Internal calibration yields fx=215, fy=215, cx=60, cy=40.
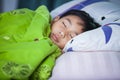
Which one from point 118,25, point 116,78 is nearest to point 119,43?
point 118,25

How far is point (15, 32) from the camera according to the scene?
1.20 metres

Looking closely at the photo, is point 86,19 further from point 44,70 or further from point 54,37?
point 44,70

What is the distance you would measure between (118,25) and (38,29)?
0.45 metres

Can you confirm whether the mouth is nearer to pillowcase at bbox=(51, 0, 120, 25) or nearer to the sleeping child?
the sleeping child

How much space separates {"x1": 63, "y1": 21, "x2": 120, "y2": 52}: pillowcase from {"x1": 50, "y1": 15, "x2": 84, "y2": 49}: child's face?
0.11 meters

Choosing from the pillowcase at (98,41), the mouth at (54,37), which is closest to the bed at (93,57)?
the pillowcase at (98,41)

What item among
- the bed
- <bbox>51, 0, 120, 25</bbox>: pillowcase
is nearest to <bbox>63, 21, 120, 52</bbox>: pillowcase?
the bed

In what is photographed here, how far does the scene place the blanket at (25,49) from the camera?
0.87m

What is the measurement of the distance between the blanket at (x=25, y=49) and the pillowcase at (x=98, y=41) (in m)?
0.11

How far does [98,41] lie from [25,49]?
1.27ft

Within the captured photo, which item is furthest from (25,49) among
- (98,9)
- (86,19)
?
(98,9)

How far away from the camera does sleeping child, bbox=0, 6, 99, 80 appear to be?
2.88 ft

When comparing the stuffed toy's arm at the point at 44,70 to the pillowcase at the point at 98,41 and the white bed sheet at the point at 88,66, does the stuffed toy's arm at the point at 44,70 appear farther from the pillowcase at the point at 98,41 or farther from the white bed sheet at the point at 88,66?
the pillowcase at the point at 98,41

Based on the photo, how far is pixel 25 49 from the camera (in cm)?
96
